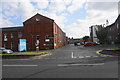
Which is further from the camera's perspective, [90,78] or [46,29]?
[46,29]

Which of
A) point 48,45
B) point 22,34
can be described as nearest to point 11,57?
point 48,45

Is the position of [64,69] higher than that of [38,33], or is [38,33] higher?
[38,33]

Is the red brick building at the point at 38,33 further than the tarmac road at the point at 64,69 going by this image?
Yes

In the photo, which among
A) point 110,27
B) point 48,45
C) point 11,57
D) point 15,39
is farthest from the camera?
point 110,27

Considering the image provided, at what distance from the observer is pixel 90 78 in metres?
4.98

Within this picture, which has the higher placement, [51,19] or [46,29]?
[51,19]

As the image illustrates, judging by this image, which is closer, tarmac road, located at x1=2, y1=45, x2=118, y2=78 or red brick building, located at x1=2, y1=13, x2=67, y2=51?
tarmac road, located at x1=2, y1=45, x2=118, y2=78

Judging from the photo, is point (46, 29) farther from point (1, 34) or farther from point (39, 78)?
point (39, 78)

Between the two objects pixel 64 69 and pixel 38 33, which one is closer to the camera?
pixel 64 69

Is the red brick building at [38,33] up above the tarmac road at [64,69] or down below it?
above

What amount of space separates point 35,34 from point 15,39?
26.5ft

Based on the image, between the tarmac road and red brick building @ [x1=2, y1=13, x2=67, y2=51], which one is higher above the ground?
red brick building @ [x1=2, y1=13, x2=67, y2=51]

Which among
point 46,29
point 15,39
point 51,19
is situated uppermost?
point 51,19

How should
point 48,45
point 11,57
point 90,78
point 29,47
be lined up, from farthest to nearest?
point 29,47 < point 48,45 < point 11,57 < point 90,78
